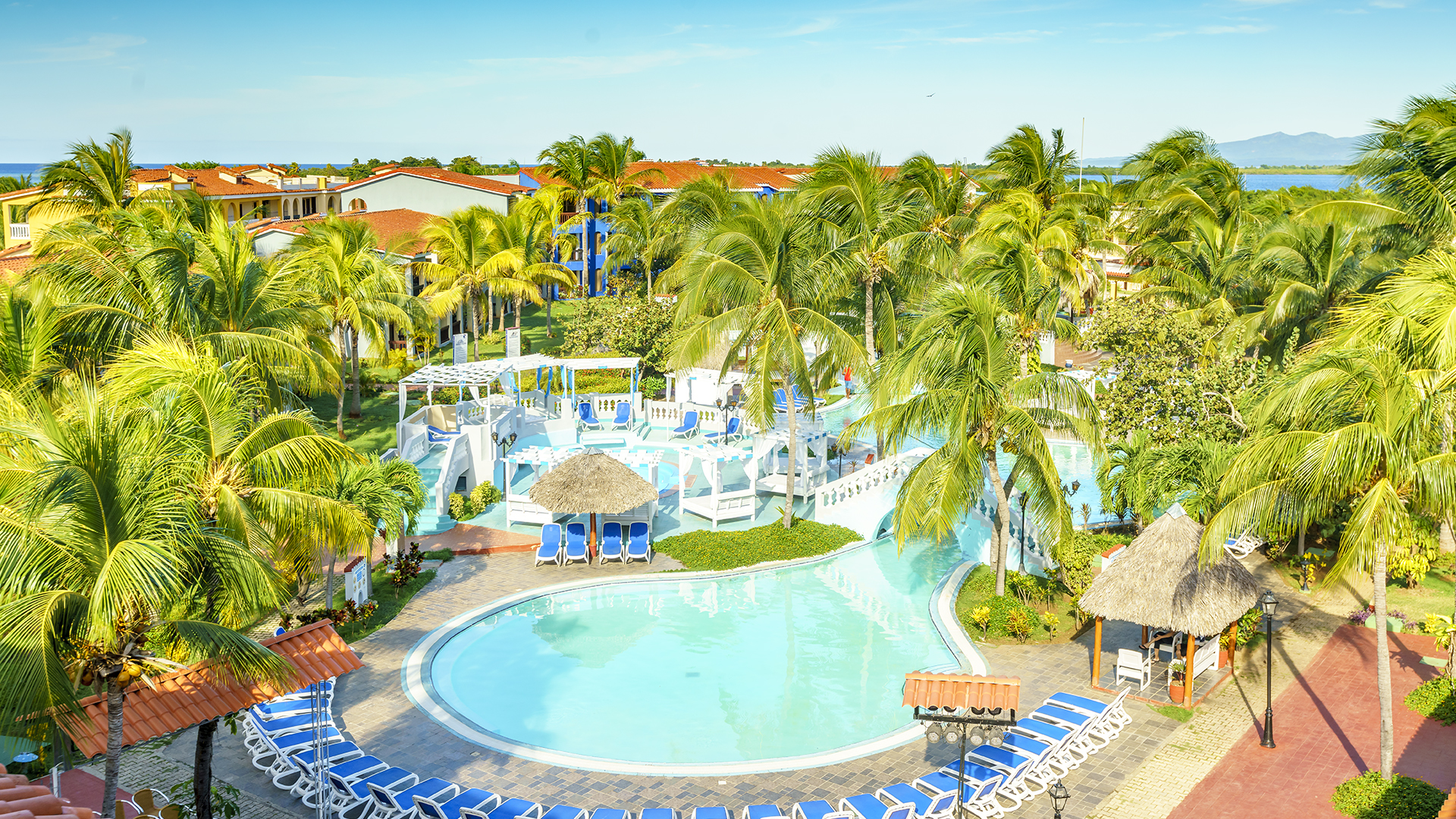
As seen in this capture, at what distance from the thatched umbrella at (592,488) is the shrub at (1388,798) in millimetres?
11397

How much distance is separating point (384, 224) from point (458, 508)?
2700cm

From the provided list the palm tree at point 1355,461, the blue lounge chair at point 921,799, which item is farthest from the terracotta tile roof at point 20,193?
the palm tree at point 1355,461

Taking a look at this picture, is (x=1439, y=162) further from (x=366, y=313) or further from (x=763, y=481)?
(x=366, y=313)

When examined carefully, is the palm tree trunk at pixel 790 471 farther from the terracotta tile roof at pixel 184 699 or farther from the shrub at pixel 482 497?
the terracotta tile roof at pixel 184 699


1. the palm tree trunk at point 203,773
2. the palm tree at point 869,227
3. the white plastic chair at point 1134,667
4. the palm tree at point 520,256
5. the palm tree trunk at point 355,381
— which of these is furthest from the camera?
the palm tree at point 520,256

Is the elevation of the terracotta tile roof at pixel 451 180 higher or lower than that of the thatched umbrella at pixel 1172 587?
higher

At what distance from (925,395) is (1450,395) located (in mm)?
6121

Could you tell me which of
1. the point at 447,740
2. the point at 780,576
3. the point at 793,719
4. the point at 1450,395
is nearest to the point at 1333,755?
the point at 1450,395

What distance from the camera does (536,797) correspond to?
11461mm

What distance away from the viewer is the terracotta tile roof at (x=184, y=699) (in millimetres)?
8859

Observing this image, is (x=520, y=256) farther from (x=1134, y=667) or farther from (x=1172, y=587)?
(x=1172, y=587)

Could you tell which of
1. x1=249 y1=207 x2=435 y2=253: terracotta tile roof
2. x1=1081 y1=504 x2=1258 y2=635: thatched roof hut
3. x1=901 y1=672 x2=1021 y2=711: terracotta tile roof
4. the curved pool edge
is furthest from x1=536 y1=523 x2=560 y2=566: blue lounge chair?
x1=249 y1=207 x2=435 y2=253: terracotta tile roof

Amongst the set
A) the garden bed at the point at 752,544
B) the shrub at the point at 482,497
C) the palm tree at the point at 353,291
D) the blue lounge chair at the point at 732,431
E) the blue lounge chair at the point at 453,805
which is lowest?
the blue lounge chair at the point at 453,805

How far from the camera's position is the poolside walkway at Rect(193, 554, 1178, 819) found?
1152cm
